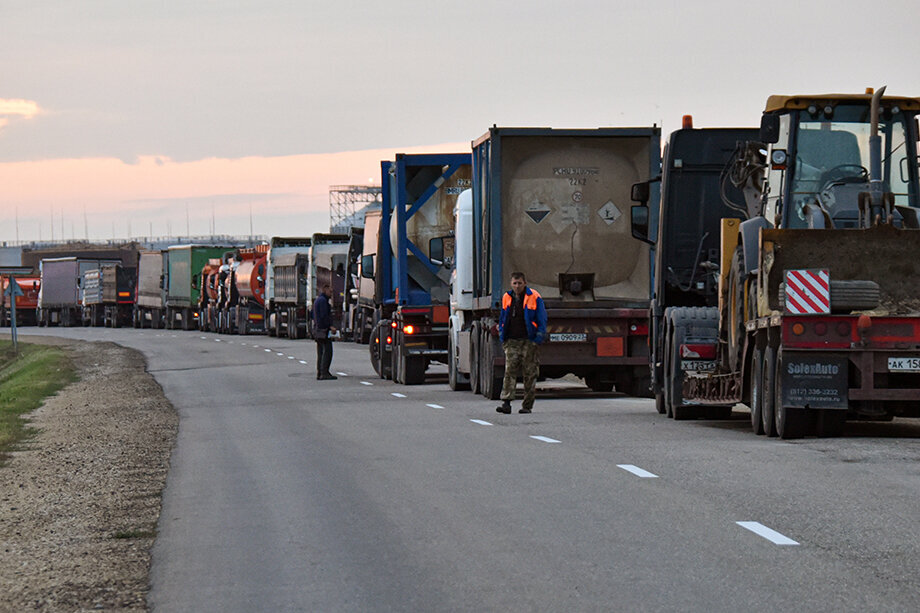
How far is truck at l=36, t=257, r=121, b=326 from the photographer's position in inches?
4136

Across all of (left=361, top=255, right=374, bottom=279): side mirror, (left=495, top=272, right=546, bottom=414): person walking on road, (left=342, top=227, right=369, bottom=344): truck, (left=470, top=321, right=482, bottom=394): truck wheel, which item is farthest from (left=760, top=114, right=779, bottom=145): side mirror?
(left=342, top=227, right=369, bottom=344): truck

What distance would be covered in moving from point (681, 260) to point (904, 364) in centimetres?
546

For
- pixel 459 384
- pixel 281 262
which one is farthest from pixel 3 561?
pixel 281 262

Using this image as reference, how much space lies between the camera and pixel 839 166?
648 inches

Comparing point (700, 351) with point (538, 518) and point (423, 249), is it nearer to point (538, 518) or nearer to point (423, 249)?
point (538, 518)

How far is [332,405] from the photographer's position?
24.2m

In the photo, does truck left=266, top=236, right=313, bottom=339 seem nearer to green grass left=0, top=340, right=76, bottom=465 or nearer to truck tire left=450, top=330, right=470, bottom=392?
green grass left=0, top=340, right=76, bottom=465

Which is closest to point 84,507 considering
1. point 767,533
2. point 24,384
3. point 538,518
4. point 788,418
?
point 538,518

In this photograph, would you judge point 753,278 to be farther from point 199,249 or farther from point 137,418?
point 199,249

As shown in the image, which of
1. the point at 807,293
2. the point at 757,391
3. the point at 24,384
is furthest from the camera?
the point at 24,384

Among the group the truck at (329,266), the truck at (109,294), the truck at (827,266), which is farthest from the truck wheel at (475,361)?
the truck at (109,294)

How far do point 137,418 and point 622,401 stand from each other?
6.87 metres

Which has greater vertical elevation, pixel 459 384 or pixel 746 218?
pixel 746 218

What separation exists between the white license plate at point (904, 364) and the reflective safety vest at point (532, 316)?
22.4ft
